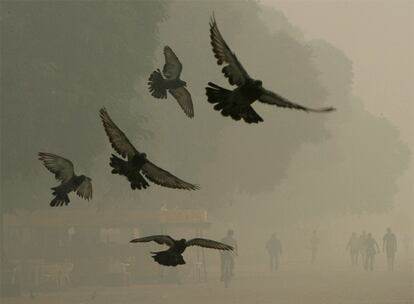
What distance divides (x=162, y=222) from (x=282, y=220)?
32981 millimetres

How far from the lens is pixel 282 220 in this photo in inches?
2835

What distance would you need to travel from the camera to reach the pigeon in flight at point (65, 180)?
11656mm

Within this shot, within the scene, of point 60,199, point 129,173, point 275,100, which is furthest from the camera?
point 60,199

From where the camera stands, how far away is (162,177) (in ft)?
32.4

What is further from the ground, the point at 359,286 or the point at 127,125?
the point at 127,125

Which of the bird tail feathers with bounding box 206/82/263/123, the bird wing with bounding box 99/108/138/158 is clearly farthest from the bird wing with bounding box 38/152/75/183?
the bird tail feathers with bounding box 206/82/263/123

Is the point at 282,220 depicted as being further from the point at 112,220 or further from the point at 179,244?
the point at 179,244

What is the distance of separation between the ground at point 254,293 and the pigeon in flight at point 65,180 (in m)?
19.4

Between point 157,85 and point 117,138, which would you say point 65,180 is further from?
point 117,138

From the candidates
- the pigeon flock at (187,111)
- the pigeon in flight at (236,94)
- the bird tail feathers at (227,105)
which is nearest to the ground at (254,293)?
the pigeon flock at (187,111)

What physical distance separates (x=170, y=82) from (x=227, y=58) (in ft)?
13.8

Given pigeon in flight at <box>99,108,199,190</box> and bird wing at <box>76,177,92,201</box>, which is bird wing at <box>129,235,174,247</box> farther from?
bird wing at <box>76,177,92,201</box>

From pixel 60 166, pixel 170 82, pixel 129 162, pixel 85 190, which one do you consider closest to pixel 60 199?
pixel 85 190

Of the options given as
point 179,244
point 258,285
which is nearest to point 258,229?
point 258,285
